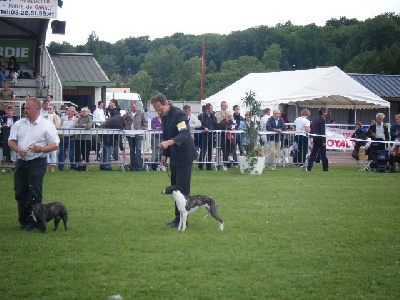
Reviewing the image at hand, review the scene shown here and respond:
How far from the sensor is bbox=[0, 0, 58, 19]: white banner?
93.2 ft

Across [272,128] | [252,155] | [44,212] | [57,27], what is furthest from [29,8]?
[44,212]

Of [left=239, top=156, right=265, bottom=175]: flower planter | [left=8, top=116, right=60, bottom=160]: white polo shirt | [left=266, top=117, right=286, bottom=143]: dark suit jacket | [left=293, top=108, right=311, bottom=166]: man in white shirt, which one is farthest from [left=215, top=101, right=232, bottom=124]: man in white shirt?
[left=8, top=116, right=60, bottom=160]: white polo shirt

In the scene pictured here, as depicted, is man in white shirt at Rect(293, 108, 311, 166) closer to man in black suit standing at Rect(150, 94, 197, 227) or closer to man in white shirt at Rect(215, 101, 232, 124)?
man in white shirt at Rect(215, 101, 232, 124)

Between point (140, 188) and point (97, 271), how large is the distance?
28.9 ft

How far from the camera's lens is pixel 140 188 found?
17.2 meters

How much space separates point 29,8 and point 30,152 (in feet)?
62.0

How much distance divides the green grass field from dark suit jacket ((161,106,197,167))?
3.53 ft

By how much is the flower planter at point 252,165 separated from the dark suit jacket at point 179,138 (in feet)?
32.1

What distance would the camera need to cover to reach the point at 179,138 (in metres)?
11.6

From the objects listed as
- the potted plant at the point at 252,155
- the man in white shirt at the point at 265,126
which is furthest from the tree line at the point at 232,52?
the potted plant at the point at 252,155

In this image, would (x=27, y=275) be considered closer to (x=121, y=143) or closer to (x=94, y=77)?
(x=121, y=143)

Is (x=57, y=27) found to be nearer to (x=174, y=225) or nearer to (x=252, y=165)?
(x=252, y=165)

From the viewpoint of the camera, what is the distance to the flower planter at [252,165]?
21.6 meters

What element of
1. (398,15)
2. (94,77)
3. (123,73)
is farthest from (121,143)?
(123,73)
